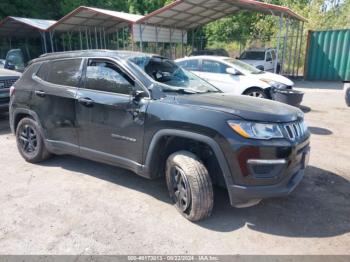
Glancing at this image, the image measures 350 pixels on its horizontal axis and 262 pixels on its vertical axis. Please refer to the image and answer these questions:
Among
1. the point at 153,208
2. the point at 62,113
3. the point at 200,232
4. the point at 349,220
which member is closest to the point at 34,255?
the point at 153,208

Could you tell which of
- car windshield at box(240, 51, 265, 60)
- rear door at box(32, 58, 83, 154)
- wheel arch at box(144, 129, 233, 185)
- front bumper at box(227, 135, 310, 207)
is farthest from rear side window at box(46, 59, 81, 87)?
car windshield at box(240, 51, 265, 60)

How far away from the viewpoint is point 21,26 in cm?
2003

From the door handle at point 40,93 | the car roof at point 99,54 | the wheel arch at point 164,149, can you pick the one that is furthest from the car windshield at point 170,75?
the door handle at point 40,93

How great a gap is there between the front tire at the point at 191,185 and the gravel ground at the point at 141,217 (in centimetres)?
14

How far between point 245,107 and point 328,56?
575 inches

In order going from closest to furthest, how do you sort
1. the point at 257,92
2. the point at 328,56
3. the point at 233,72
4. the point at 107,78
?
the point at 107,78 < the point at 257,92 < the point at 233,72 < the point at 328,56

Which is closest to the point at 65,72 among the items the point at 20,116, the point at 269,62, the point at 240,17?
the point at 20,116

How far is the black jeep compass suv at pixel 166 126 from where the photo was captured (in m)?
2.85

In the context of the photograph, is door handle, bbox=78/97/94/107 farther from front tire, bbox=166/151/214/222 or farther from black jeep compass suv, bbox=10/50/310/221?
front tire, bbox=166/151/214/222

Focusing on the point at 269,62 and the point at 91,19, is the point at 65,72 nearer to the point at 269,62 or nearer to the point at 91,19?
the point at 269,62

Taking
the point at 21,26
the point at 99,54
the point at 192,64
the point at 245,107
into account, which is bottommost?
the point at 245,107

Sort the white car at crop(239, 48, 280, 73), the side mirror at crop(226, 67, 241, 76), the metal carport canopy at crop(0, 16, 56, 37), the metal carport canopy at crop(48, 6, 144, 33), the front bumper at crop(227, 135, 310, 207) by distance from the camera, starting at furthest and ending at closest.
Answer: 1. the metal carport canopy at crop(0, 16, 56, 37)
2. the metal carport canopy at crop(48, 6, 144, 33)
3. the white car at crop(239, 48, 280, 73)
4. the side mirror at crop(226, 67, 241, 76)
5. the front bumper at crop(227, 135, 310, 207)

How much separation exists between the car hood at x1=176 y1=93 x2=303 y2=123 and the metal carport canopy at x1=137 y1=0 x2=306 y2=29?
10373mm

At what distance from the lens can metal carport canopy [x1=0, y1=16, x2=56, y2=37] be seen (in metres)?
17.6
